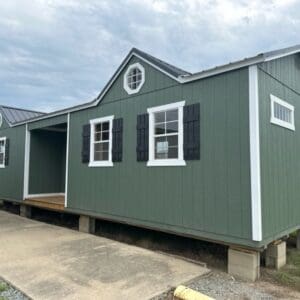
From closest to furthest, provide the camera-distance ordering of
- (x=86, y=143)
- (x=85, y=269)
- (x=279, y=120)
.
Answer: (x=85, y=269), (x=279, y=120), (x=86, y=143)

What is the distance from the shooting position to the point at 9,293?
3.56 meters

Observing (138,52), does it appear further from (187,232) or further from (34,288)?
(34,288)

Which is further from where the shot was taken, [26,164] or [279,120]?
[26,164]

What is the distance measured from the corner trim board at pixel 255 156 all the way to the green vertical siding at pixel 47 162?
26.2 feet

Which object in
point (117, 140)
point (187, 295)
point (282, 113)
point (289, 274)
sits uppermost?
point (282, 113)

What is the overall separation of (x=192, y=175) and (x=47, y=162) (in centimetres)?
707

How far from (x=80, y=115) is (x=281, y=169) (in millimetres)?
5115

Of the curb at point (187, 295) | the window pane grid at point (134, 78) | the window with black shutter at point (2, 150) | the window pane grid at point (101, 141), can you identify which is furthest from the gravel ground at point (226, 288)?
the window with black shutter at point (2, 150)

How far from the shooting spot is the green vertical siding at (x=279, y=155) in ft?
14.9

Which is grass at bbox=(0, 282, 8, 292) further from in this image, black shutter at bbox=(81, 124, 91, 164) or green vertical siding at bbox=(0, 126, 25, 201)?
green vertical siding at bbox=(0, 126, 25, 201)

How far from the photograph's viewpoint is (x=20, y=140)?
33.9ft

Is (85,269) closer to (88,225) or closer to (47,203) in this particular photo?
(88,225)

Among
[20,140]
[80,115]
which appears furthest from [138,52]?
[20,140]

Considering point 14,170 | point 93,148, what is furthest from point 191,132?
point 14,170
